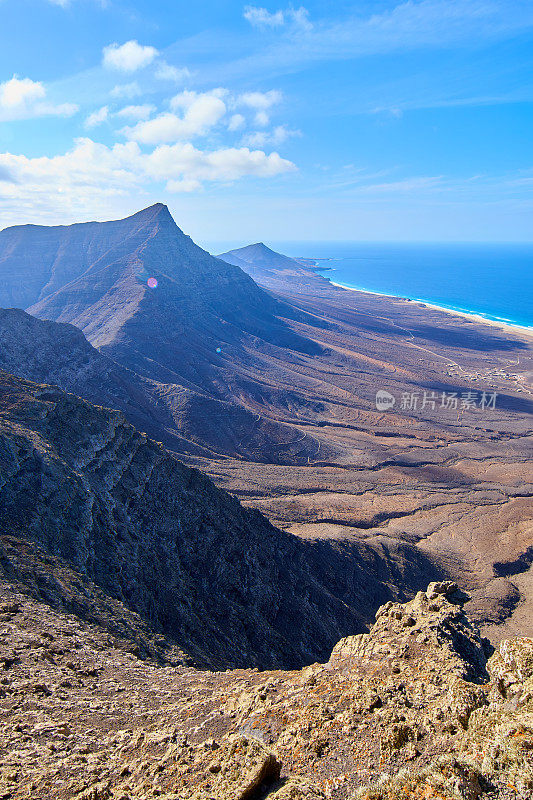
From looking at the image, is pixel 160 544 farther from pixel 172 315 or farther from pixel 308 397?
pixel 172 315

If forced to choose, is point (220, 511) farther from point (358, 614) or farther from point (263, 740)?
point (263, 740)

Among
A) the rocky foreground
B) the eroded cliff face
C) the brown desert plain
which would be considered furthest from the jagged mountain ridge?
the rocky foreground

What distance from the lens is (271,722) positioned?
36.0 ft

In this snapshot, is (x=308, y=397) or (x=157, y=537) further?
(x=308, y=397)

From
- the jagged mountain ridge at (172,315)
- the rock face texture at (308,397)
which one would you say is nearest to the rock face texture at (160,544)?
the rock face texture at (308,397)

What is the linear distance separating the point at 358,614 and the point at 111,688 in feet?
72.2

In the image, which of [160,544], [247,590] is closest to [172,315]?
[160,544]

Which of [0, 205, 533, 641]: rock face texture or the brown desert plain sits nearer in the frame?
the brown desert plain

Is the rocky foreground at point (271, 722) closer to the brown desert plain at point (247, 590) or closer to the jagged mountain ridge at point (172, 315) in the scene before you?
the brown desert plain at point (247, 590)

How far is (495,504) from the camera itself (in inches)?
2302

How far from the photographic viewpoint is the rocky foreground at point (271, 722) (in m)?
8.26

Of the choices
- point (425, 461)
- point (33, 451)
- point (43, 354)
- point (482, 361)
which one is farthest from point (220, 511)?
point (482, 361)

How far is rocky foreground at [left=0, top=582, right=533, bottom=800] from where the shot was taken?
8.26 m

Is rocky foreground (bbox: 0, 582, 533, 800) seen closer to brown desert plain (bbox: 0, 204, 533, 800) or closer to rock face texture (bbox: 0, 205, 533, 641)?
brown desert plain (bbox: 0, 204, 533, 800)
